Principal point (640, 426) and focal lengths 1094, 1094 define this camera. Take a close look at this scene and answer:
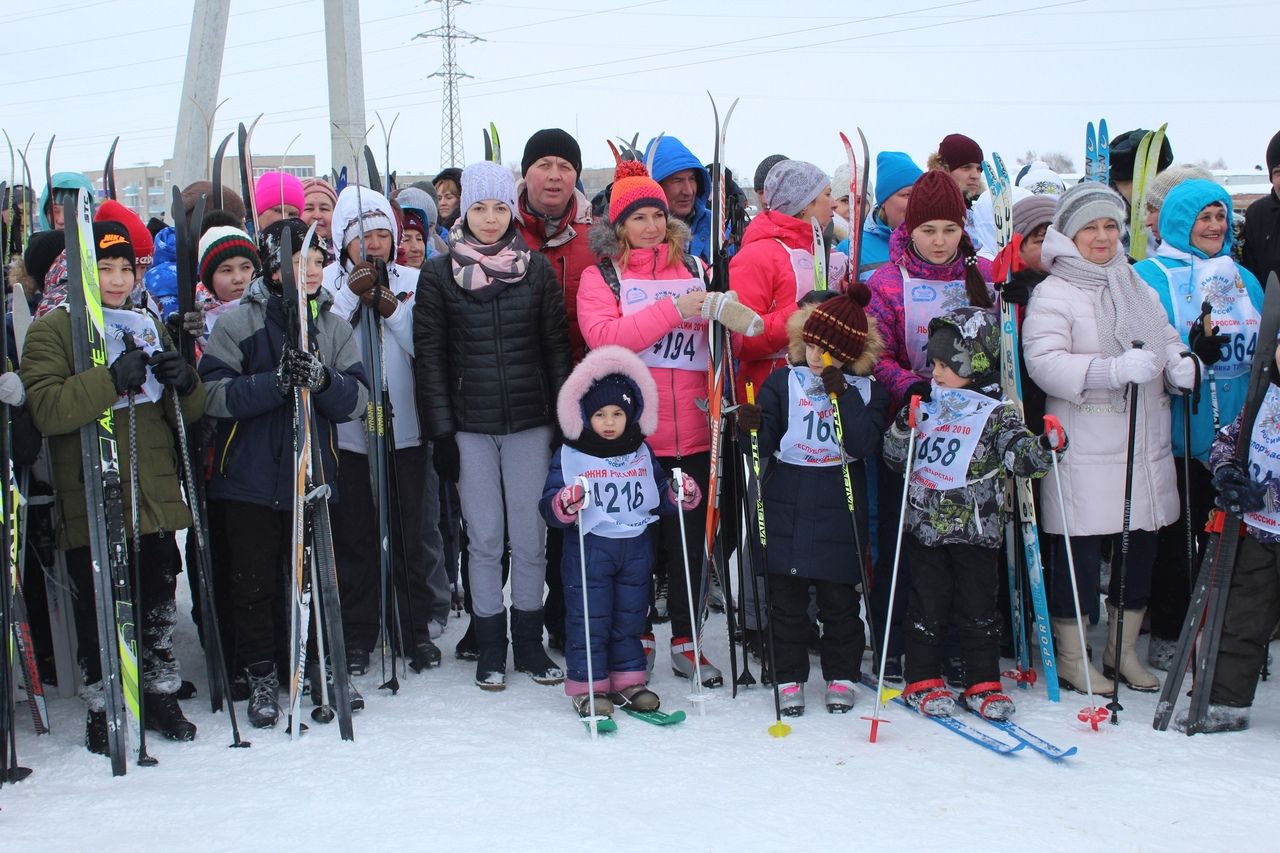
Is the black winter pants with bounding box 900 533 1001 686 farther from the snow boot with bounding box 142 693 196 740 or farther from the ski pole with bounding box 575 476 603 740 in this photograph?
the snow boot with bounding box 142 693 196 740

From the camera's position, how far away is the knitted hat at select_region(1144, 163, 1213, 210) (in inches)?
200

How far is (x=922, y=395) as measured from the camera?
397 cm

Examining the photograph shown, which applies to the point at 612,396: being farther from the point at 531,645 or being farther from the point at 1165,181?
the point at 1165,181

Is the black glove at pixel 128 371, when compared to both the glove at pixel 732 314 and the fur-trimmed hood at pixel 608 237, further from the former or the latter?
the glove at pixel 732 314

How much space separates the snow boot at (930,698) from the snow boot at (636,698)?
927mm

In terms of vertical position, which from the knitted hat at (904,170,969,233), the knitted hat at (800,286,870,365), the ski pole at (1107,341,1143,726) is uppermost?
the knitted hat at (904,170,969,233)

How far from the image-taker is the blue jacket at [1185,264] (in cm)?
438

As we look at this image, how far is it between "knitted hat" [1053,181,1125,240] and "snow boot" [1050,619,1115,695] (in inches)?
60.2

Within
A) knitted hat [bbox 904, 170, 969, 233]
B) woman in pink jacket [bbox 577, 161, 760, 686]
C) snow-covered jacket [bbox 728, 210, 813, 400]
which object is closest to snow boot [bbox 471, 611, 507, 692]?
woman in pink jacket [bbox 577, 161, 760, 686]

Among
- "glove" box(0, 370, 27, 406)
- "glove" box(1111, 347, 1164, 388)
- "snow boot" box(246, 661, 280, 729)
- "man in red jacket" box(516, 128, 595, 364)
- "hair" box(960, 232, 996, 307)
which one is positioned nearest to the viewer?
"glove" box(0, 370, 27, 406)

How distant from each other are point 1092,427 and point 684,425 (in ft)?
5.12

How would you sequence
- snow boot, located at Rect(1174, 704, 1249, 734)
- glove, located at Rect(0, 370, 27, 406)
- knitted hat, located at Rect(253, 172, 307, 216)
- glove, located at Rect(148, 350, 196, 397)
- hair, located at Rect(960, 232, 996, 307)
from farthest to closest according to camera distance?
knitted hat, located at Rect(253, 172, 307, 216), hair, located at Rect(960, 232, 996, 307), snow boot, located at Rect(1174, 704, 1249, 734), glove, located at Rect(148, 350, 196, 397), glove, located at Rect(0, 370, 27, 406)

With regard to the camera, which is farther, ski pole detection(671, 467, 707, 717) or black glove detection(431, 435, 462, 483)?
black glove detection(431, 435, 462, 483)

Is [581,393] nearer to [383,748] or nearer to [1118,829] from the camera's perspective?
[383,748]
